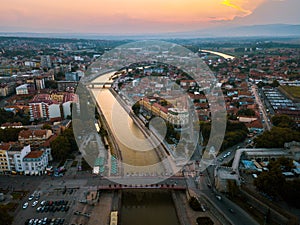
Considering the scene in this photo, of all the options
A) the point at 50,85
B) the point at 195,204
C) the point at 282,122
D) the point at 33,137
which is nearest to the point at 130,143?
the point at 33,137

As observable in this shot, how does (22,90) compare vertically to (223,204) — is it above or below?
above

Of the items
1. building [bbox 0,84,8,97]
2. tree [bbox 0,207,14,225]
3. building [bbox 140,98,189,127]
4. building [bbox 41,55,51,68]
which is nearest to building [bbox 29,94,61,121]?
building [bbox 140,98,189,127]

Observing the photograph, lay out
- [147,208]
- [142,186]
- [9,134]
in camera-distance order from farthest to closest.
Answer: [9,134], [142,186], [147,208]

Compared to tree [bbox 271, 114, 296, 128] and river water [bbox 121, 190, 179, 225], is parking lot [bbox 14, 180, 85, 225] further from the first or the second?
tree [bbox 271, 114, 296, 128]

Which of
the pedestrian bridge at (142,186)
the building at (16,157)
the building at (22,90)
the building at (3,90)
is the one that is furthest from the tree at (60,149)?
the building at (3,90)

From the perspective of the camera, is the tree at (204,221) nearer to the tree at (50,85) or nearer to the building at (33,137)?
the building at (33,137)

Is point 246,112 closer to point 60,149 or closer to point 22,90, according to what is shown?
point 60,149

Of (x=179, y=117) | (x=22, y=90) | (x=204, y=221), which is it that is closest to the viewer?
(x=204, y=221)

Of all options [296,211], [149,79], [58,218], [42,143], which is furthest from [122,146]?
[149,79]

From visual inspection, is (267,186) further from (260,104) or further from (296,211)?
(260,104)

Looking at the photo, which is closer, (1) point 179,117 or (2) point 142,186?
(2) point 142,186
